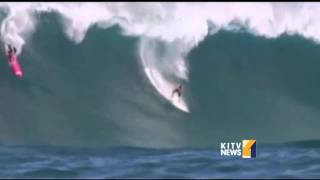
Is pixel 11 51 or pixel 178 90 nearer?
pixel 11 51

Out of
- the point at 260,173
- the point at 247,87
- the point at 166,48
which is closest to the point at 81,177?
the point at 260,173

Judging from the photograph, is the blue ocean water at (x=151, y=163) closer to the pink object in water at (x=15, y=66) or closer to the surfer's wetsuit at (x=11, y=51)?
the pink object in water at (x=15, y=66)

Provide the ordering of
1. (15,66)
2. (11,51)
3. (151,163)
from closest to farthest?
(151,163) < (11,51) < (15,66)

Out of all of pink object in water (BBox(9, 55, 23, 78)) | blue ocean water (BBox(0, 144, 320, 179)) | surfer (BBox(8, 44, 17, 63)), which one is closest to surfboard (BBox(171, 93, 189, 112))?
blue ocean water (BBox(0, 144, 320, 179))

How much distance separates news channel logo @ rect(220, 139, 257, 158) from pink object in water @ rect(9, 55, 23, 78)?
641cm

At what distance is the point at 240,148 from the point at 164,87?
3076 millimetres

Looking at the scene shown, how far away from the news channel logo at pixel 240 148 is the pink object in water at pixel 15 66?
252 inches

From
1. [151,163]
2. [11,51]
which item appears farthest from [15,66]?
[151,163]

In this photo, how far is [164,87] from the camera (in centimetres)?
1648

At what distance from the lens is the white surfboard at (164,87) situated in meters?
16.5

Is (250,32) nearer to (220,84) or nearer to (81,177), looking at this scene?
(220,84)

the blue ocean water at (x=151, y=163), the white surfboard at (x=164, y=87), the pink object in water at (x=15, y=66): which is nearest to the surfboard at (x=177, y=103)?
the white surfboard at (x=164, y=87)

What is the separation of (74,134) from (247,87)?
5564mm

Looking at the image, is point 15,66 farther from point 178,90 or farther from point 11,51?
point 178,90
